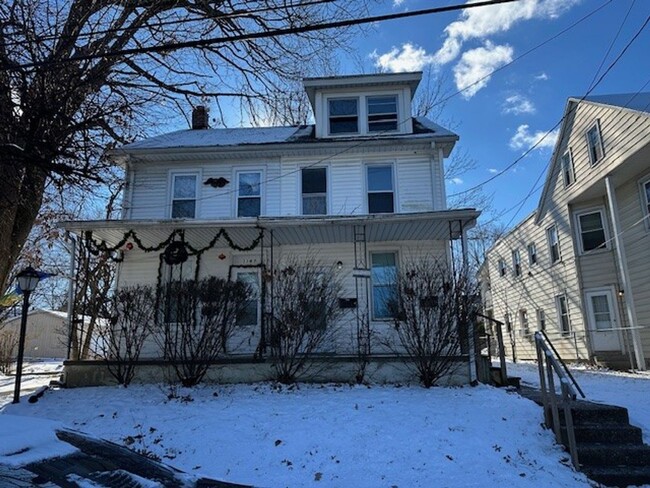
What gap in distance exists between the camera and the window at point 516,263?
855 inches

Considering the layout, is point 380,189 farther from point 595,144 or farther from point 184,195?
point 595,144

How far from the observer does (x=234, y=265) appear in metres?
12.1

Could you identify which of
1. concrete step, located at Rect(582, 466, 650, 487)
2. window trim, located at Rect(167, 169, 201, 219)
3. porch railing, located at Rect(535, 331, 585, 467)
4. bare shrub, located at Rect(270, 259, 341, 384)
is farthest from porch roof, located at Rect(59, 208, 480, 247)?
concrete step, located at Rect(582, 466, 650, 487)

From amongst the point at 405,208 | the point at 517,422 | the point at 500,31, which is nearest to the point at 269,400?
the point at 517,422

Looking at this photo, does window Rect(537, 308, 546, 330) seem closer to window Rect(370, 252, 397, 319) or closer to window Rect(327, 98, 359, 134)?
window Rect(370, 252, 397, 319)

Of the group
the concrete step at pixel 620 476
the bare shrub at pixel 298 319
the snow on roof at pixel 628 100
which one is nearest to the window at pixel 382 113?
the bare shrub at pixel 298 319

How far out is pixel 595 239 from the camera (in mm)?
15836

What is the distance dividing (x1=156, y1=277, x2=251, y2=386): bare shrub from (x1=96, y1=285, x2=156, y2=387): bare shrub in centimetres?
33

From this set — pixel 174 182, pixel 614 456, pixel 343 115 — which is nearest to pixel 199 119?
pixel 174 182

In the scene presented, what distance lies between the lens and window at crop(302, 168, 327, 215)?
40.7 ft

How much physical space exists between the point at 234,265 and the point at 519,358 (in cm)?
1595

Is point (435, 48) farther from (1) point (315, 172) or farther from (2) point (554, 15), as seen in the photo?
(1) point (315, 172)

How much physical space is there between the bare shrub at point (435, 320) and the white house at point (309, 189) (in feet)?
7.07

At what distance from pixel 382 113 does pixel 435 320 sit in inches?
282
